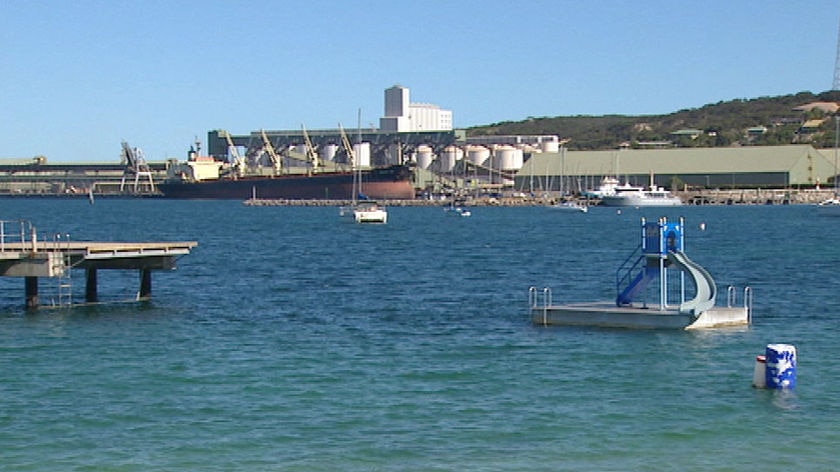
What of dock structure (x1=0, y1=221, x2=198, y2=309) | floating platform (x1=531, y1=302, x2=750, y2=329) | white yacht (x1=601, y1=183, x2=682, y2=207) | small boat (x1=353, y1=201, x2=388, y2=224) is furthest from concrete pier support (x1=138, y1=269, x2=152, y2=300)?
white yacht (x1=601, y1=183, x2=682, y2=207)

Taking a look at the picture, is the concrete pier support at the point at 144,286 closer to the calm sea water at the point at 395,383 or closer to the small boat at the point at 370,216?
the calm sea water at the point at 395,383

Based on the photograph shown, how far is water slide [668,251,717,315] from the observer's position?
34.2 meters

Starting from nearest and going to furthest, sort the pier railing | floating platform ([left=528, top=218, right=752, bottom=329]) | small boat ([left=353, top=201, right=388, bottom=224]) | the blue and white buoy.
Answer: the blue and white buoy → floating platform ([left=528, top=218, right=752, bottom=329]) → the pier railing → small boat ([left=353, top=201, right=388, bottom=224])

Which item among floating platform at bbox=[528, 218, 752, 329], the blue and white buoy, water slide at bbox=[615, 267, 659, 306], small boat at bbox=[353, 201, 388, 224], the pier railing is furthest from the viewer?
small boat at bbox=[353, 201, 388, 224]

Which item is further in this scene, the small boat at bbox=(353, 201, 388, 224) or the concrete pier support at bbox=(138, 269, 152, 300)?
the small boat at bbox=(353, 201, 388, 224)

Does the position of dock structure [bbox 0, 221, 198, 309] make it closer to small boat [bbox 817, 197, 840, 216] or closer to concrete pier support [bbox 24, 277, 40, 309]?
concrete pier support [bbox 24, 277, 40, 309]

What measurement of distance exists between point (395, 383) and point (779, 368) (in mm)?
8158

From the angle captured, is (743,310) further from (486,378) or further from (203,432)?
(203,432)

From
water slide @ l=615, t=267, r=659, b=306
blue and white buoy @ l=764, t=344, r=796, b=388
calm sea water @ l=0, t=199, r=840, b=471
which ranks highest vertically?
water slide @ l=615, t=267, r=659, b=306

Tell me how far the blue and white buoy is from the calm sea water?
1.71ft

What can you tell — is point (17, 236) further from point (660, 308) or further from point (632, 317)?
point (660, 308)

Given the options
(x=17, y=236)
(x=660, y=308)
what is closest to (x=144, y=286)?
(x=17, y=236)

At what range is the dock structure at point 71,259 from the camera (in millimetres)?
39062

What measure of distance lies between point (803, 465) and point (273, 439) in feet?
29.9
